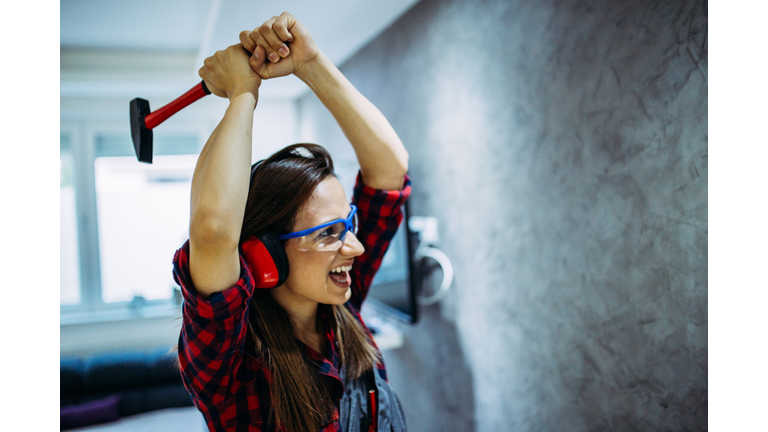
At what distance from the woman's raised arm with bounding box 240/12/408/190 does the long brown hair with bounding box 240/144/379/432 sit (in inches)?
3.9

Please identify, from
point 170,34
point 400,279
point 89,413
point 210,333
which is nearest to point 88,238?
point 89,413

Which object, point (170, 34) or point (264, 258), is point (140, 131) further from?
point (170, 34)

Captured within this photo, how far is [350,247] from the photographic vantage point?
34.4 inches

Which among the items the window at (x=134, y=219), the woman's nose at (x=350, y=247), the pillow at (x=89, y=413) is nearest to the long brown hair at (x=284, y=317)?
the woman's nose at (x=350, y=247)

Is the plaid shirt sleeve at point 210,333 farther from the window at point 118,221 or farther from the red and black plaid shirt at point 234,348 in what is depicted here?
the window at point 118,221

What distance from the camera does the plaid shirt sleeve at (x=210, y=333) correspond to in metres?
0.62

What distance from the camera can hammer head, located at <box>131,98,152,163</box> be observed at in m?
0.82

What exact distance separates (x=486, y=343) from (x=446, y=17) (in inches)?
52.0

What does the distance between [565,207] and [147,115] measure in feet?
3.50

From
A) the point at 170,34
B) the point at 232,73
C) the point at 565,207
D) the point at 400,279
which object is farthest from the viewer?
the point at 170,34

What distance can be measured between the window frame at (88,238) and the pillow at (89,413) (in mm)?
1159

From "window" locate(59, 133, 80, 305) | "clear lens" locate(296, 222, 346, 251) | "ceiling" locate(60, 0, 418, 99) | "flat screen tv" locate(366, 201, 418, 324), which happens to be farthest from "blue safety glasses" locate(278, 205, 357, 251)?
"window" locate(59, 133, 80, 305)
